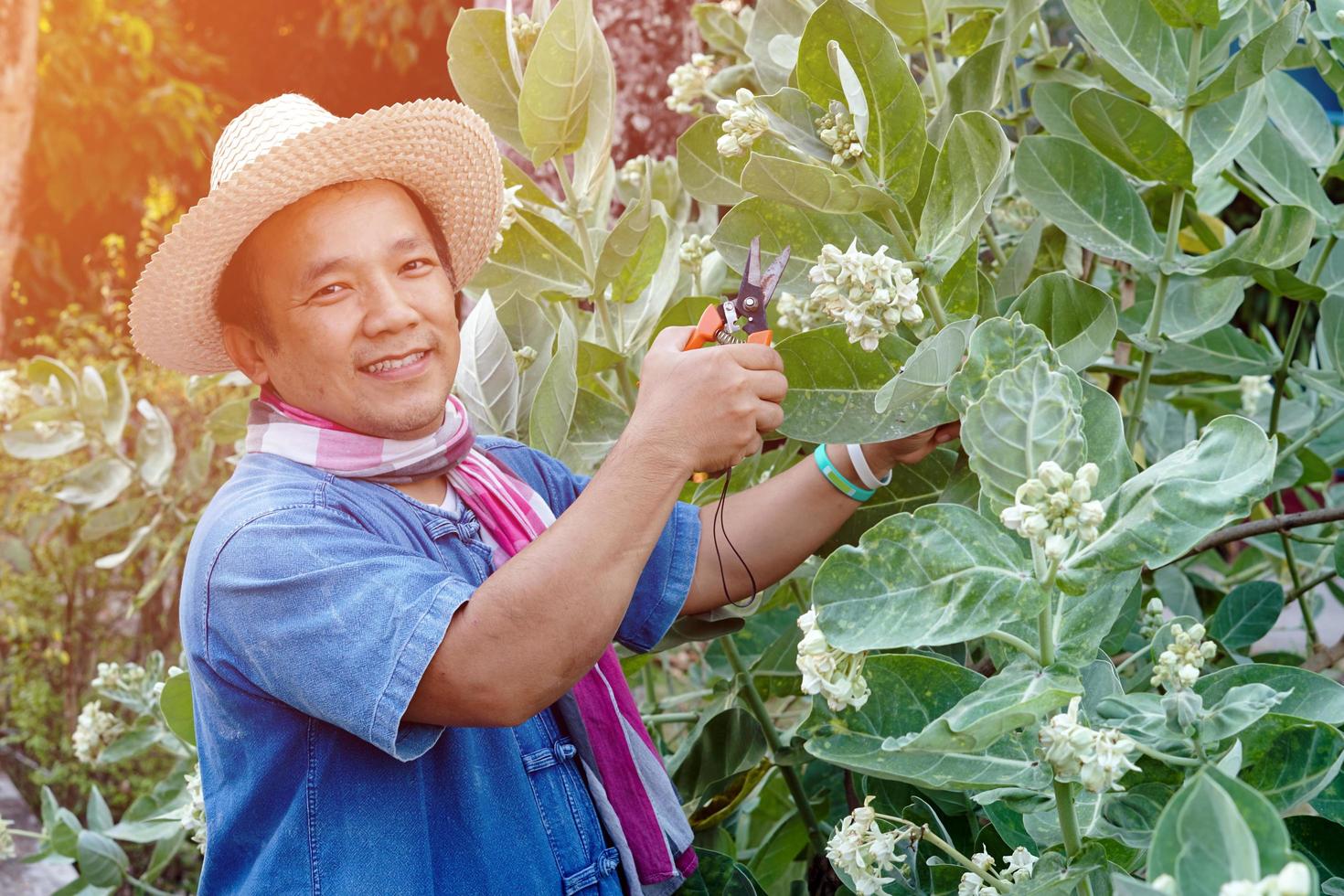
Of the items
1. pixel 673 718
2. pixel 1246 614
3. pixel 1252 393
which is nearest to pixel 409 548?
pixel 673 718

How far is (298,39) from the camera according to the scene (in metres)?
10.5

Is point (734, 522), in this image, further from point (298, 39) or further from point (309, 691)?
point (298, 39)

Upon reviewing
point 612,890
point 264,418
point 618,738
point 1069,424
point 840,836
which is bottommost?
point 612,890

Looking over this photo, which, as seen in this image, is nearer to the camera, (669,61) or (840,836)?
(840,836)

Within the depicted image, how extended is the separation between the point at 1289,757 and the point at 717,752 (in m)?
0.91

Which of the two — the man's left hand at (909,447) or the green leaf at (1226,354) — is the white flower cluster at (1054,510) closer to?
the man's left hand at (909,447)

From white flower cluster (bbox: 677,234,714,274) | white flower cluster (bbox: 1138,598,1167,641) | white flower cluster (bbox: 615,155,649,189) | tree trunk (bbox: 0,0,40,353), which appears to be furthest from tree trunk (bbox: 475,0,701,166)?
tree trunk (bbox: 0,0,40,353)

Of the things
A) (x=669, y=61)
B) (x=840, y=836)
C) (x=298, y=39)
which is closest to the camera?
(x=840, y=836)

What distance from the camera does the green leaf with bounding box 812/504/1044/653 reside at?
3.46 ft

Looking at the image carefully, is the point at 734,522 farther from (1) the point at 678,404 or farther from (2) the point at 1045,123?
(2) the point at 1045,123

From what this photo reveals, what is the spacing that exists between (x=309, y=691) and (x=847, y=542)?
0.73 meters

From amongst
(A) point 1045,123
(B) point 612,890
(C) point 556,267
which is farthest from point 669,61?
(B) point 612,890

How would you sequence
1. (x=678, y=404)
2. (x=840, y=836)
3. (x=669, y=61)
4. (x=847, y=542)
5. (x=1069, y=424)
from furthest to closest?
1. (x=669, y=61)
2. (x=847, y=542)
3. (x=678, y=404)
4. (x=840, y=836)
5. (x=1069, y=424)

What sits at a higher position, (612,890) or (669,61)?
(669,61)
